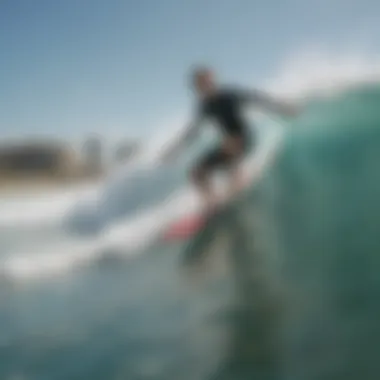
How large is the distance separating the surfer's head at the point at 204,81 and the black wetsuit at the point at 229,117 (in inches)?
0.8

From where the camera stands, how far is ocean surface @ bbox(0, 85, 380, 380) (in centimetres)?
165

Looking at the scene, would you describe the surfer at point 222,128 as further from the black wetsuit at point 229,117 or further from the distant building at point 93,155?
the distant building at point 93,155

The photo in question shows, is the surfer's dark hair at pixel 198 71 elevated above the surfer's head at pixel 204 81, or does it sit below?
above

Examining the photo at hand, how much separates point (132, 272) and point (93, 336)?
0.18 meters

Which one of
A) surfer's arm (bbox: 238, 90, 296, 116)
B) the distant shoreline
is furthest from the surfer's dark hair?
the distant shoreline

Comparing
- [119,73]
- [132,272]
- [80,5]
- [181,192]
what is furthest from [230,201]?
[80,5]

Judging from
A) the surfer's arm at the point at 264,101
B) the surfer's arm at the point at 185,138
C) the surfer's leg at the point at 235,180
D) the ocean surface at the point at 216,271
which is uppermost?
the surfer's arm at the point at 264,101

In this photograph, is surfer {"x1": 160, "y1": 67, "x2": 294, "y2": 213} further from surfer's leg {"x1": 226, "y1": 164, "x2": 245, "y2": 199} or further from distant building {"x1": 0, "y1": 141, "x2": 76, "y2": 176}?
distant building {"x1": 0, "y1": 141, "x2": 76, "y2": 176}

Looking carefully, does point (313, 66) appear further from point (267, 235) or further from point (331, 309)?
point (331, 309)

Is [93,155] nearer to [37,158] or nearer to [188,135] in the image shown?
[37,158]

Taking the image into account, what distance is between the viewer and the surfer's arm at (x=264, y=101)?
5.64 ft

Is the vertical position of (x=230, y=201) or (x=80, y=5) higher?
(x=80, y=5)

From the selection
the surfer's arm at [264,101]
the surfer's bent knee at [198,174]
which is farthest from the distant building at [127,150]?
the surfer's arm at [264,101]

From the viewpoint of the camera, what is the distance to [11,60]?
1.74 metres
